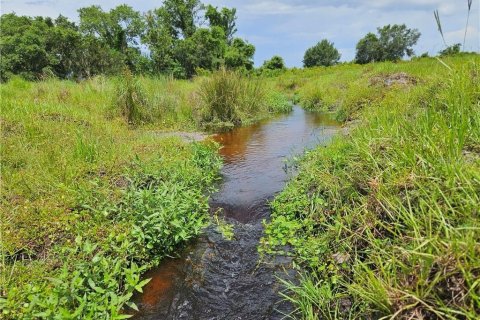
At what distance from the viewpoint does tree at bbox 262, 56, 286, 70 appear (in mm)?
43844

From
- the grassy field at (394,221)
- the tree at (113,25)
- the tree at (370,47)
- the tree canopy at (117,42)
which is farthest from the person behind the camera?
the tree at (370,47)

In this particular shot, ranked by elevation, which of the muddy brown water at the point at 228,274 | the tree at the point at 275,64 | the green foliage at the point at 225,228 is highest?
the tree at the point at 275,64

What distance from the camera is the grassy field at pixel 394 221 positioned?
1.66m

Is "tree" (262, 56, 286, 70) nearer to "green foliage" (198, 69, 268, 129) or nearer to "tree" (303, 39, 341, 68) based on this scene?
"tree" (303, 39, 341, 68)

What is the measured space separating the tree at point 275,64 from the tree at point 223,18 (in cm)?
707

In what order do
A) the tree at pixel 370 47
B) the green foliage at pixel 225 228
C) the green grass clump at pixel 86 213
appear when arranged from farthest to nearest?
the tree at pixel 370 47 → the green foliage at pixel 225 228 → the green grass clump at pixel 86 213

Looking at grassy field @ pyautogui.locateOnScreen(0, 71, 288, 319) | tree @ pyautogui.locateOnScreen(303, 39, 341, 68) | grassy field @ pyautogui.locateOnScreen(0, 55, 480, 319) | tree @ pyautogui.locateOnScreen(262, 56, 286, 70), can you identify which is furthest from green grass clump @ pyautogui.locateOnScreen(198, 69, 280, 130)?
tree @ pyautogui.locateOnScreen(303, 39, 341, 68)

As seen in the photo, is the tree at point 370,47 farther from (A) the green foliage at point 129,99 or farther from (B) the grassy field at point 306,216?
(B) the grassy field at point 306,216

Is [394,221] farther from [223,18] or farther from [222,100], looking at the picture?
[223,18]

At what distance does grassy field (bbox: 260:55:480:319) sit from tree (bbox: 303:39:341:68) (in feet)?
207

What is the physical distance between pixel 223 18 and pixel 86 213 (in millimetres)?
47005

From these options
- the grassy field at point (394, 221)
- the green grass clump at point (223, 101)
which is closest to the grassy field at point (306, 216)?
the grassy field at point (394, 221)

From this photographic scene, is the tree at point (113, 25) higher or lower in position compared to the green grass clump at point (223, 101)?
higher

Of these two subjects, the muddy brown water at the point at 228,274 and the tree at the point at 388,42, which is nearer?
the muddy brown water at the point at 228,274
